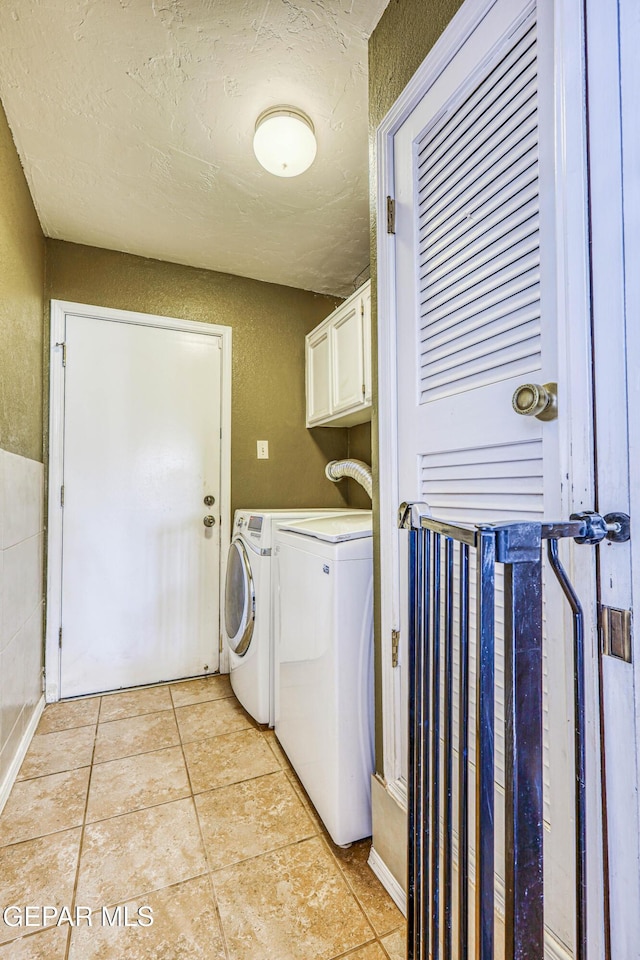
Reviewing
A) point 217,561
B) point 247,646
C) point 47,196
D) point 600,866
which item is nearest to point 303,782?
point 247,646

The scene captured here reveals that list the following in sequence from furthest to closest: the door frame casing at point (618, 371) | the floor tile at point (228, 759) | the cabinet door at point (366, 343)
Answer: the cabinet door at point (366, 343), the floor tile at point (228, 759), the door frame casing at point (618, 371)

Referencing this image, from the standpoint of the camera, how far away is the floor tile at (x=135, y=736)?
1.84 m

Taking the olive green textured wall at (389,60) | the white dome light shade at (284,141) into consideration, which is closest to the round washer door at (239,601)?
the olive green textured wall at (389,60)

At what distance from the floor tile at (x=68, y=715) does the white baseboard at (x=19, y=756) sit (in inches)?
1.5

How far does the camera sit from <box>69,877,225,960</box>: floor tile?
3.35 feet

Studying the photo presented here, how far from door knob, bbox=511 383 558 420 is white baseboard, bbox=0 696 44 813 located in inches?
79.4

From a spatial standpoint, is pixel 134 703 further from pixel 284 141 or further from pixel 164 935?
pixel 284 141

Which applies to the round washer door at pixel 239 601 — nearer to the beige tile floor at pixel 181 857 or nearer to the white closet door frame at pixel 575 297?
the beige tile floor at pixel 181 857

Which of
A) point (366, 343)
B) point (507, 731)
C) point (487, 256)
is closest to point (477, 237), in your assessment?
point (487, 256)

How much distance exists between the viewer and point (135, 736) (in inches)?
76.7

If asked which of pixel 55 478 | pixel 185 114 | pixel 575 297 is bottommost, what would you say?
pixel 55 478

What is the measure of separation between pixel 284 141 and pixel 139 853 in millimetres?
2394

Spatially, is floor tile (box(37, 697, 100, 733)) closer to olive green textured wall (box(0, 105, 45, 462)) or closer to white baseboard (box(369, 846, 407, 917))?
olive green textured wall (box(0, 105, 45, 462))

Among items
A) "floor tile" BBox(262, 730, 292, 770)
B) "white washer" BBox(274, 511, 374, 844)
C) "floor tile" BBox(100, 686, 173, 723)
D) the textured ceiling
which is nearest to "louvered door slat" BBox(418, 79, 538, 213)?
the textured ceiling
